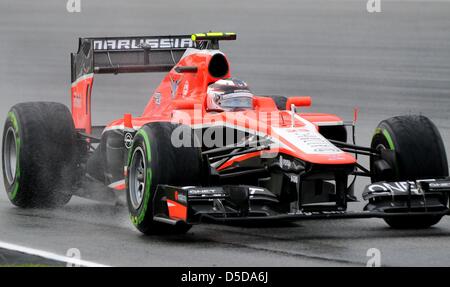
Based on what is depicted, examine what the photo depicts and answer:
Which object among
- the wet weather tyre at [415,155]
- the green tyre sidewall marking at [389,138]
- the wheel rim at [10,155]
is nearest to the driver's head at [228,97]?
the green tyre sidewall marking at [389,138]

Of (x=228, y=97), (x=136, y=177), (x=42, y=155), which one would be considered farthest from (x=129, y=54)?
(x=136, y=177)

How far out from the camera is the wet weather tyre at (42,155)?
12336 millimetres

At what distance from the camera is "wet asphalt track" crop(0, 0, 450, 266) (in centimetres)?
974

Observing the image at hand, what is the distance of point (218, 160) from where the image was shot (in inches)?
440

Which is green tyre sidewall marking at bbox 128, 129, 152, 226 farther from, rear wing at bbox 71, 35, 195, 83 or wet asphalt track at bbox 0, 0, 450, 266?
rear wing at bbox 71, 35, 195, 83

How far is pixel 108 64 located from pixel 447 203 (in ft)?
15.6

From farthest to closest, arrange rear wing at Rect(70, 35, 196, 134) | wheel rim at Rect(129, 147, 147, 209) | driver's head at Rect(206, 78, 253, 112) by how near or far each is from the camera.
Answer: rear wing at Rect(70, 35, 196, 134)
driver's head at Rect(206, 78, 253, 112)
wheel rim at Rect(129, 147, 147, 209)

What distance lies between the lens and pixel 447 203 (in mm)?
10664

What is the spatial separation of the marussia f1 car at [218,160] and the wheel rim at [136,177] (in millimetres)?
11

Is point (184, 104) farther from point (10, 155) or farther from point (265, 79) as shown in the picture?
point (265, 79)

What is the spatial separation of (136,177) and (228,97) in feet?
4.51

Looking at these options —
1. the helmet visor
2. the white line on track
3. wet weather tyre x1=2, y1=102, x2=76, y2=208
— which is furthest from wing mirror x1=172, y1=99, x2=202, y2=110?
the white line on track

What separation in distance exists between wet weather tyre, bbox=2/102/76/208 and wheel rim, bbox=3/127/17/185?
297 mm
